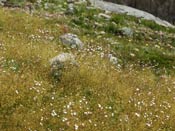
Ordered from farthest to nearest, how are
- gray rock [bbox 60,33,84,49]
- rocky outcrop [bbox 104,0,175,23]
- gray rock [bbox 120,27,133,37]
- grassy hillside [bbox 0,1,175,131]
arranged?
rocky outcrop [bbox 104,0,175,23] < gray rock [bbox 120,27,133,37] < gray rock [bbox 60,33,84,49] < grassy hillside [bbox 0,1,175,131]

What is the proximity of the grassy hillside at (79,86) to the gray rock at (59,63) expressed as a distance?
146 mm

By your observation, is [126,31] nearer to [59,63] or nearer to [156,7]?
[59,63]

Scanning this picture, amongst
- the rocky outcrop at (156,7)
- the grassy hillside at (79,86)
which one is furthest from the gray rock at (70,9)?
the rocky outcrop at (156,7)

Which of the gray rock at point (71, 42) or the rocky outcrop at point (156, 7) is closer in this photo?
the gray rock at point (71, 42)

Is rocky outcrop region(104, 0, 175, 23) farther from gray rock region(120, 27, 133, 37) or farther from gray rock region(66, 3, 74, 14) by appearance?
gray rock region(120, 27, 133, 37)

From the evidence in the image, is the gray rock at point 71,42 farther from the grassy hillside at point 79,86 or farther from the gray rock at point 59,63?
the gray rock at point 59,63

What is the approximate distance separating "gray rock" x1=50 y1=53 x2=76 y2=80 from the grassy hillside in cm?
15

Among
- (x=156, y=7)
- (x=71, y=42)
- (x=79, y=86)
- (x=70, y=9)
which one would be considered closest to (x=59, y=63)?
(x=79, y=86)

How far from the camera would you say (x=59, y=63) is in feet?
35.2

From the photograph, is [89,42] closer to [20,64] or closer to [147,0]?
[20,64]

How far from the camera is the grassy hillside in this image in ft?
29.1

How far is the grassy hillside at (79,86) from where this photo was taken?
8875 mm

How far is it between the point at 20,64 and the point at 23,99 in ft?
6.25

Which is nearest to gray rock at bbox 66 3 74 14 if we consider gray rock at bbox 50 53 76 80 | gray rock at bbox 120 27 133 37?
gray rock at bbox 120 27 133 37
